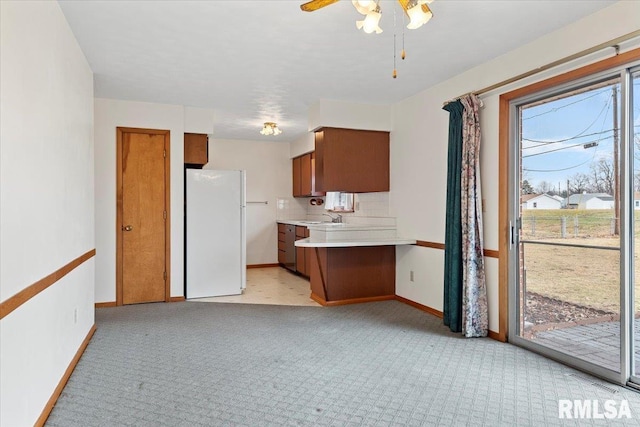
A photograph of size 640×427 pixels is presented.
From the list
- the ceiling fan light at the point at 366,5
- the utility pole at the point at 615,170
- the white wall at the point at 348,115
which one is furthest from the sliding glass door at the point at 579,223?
the white wall at the point at 348,115

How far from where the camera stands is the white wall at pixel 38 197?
1.79 m

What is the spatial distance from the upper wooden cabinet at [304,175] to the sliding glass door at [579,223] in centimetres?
387

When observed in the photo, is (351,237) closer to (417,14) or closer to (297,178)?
(297,178)

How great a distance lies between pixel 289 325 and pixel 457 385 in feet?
6.22

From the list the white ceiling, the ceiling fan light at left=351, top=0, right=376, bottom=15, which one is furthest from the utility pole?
the ceiling fan light at left=351, top=0, right=376, bottom=15

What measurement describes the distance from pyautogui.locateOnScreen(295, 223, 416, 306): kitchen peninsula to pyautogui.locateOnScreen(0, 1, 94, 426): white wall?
249cm

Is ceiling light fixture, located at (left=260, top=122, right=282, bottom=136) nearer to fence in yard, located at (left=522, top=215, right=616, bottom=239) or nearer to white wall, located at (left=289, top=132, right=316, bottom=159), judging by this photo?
white wall, located at (left=289, top=132, right=316, bottom=159)

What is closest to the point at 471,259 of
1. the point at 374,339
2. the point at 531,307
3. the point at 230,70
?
the point at 531,307

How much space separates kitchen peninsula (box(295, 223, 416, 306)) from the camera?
4957 mm

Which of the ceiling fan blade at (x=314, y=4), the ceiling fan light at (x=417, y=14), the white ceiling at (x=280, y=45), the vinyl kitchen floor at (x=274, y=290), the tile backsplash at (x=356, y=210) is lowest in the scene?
the vinyl kitchen floor at (x=274, y=290)

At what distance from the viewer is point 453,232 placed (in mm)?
3918

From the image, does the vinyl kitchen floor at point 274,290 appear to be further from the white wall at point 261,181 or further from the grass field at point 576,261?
the grass field at point 576,261

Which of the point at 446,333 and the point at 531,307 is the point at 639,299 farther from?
the point at 446,333

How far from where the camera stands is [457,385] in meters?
2.69
